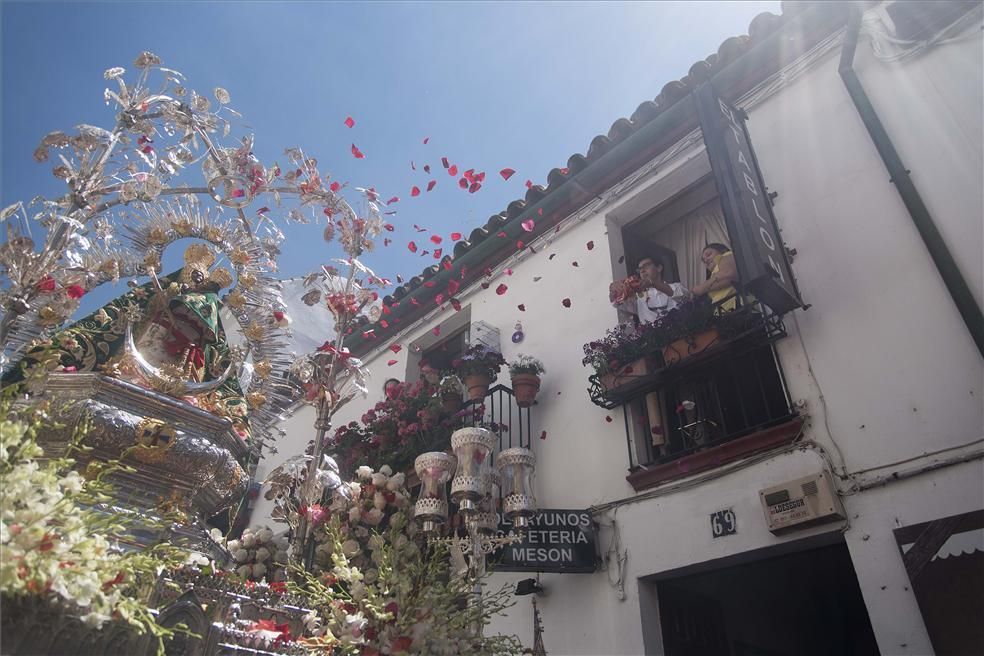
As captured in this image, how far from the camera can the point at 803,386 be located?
4.70 m

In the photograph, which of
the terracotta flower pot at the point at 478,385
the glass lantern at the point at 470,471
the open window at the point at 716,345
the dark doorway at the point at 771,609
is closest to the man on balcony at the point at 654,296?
the open window at the point at 716,345

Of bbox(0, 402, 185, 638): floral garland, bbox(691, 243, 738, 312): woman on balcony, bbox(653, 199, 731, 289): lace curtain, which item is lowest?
bbox(0, 402, 185, 638): floral garland

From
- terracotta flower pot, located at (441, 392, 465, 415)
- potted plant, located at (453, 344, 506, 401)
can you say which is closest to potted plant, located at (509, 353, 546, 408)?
potted plant, located at (453, 344, 506, 401)

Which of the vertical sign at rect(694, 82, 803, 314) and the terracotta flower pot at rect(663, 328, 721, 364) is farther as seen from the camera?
the terracotta flower pot at rect(663, 328, 721, 364)

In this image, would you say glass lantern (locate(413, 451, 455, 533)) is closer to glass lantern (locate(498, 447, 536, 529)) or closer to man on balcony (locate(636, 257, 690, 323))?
glass lantern (locate(498, 447, 536, 529))

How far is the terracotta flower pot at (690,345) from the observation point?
518 cm

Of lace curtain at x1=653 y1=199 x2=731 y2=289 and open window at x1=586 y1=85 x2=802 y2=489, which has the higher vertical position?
lace curtain at x1=653 y1=199 x2=731 y2=289

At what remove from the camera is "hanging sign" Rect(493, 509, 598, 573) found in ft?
16.1

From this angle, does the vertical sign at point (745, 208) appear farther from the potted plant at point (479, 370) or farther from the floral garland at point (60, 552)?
the floral garland at point (60, 552)

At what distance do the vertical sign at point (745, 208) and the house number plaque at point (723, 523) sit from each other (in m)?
1.58

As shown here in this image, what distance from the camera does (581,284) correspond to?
710cm

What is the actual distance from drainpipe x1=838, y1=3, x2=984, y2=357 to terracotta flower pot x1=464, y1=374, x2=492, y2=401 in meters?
4.21

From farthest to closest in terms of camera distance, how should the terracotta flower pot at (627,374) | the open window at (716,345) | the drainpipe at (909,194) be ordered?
the terracotta flower pot at (627,374), the open window at (716,345), the drainpipe at (909,194)

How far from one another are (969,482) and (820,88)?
3804mm
